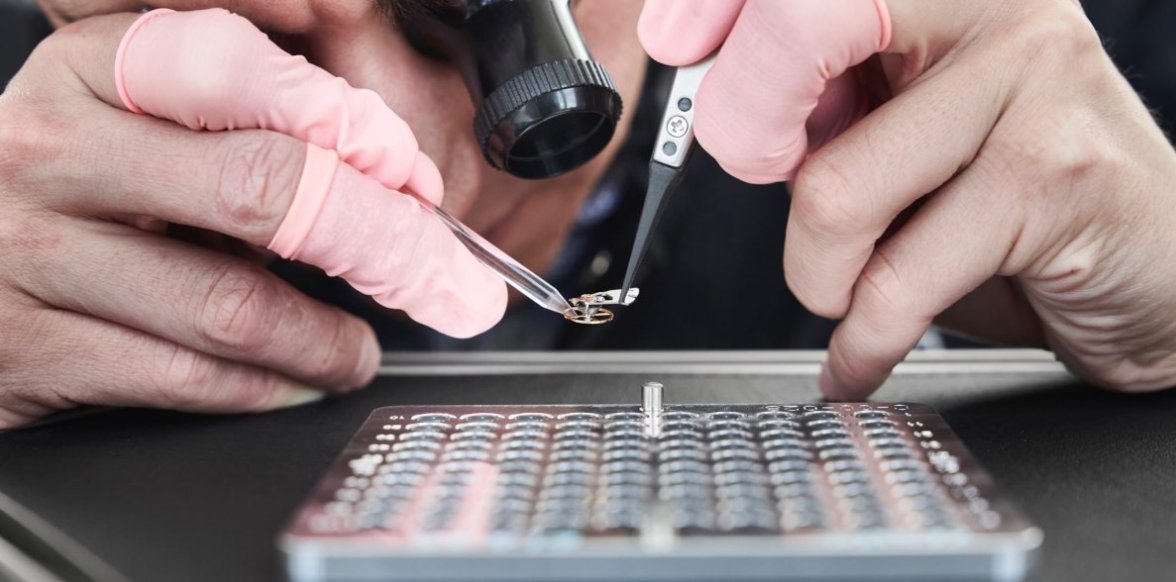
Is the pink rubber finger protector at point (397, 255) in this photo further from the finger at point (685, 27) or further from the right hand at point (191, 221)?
the finger at point (685, 27)

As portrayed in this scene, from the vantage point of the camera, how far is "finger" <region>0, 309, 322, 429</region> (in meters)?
0.70

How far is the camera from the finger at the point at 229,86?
24.7 inches

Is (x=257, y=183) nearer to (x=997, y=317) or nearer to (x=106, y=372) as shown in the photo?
(x=106, y=372)

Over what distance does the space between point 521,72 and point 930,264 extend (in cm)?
31

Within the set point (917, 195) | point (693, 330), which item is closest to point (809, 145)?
point (917, 195)

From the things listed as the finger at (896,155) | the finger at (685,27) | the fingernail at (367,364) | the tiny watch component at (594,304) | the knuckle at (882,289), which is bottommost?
the fingernail at (367,364)

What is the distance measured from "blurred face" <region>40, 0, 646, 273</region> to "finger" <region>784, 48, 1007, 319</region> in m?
0.32

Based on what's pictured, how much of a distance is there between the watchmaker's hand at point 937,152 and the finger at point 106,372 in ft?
1.30

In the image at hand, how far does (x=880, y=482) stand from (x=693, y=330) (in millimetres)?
987

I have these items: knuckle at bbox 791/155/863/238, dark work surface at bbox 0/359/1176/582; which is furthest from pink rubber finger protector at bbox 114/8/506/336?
knuckle at bbox 791/155/863/238

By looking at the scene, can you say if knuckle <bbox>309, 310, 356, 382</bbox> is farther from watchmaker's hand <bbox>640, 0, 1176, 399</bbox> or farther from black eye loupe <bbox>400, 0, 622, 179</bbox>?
watchmaker's hand <bbox>640, 0, 1176, 399</bbox>

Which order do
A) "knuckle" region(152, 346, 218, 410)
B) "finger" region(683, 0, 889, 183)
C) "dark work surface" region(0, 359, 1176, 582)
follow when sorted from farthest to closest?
1. "knuckle" region(152, 346, 218, 410)
2. "finger" region(683, 0, 889, 183)
3. "dark work surface" region(0, 359, 1176, 582)

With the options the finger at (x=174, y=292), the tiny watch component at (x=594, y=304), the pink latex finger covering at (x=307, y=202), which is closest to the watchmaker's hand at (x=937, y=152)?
the tiny watch component at (x=594, y=304)

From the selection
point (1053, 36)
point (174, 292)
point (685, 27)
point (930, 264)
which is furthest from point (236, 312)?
point (1053, 36)
